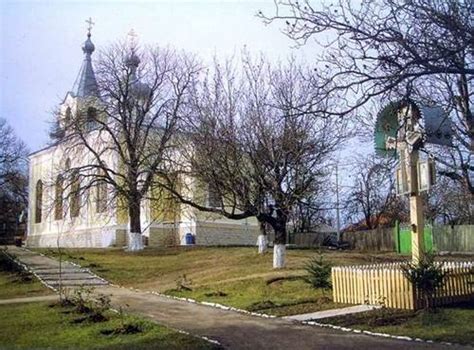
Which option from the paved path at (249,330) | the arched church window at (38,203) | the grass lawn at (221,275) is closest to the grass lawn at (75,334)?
the paved path at (249,330)

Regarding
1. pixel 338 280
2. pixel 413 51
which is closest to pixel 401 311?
pixel 338 280

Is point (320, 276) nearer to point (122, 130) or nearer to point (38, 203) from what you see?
point (122, 130)

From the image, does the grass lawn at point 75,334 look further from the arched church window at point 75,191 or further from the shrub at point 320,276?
the arched church window at point 75,191

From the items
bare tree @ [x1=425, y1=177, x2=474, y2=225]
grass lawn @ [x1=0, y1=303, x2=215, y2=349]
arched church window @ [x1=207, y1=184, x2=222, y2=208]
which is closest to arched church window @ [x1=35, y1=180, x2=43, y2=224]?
arched church window @ [x1=207, y1=184, x2=222, y2=208]

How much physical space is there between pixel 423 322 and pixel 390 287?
1985 mm

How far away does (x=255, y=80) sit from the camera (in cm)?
2644

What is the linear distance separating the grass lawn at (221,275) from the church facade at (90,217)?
384cm

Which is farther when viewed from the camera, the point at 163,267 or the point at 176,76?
the point at 176,76

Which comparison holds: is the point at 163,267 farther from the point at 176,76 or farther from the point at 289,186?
the point at 176,76

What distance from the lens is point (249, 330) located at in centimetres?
1255

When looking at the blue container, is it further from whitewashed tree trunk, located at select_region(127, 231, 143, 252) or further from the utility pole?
the utility pole

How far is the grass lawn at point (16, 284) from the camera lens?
21750 millimetres

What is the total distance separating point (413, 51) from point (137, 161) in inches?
1168

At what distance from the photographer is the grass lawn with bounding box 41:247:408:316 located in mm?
16859
